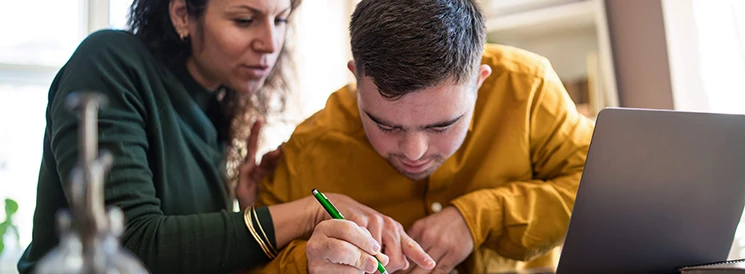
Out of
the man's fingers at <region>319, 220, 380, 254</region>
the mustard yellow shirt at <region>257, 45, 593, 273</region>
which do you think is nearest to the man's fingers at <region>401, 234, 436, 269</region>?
the man's fingers at <region>319, 220, 380, 254</region>

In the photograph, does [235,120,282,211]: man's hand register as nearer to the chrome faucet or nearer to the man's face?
the man's face

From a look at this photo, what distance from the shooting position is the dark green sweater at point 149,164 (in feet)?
3.05

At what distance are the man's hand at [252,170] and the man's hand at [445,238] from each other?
0.36 m

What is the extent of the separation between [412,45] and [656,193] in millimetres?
408

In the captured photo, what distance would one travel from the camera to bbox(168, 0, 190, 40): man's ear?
4.10 ft

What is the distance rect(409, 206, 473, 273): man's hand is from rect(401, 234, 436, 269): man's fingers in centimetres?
8

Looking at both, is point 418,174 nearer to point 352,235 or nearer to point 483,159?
point 483,159

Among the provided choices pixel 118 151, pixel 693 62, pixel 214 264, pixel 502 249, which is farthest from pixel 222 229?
pixel 693 62

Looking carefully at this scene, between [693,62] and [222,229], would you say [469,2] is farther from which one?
[693,62]

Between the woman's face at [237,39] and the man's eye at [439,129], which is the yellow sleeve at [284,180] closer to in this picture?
the woman's face at [237,39]

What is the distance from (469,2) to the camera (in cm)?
102

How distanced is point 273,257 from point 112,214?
0.58m

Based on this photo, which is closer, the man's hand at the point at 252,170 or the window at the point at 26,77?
the man's hand at the point at 252,170

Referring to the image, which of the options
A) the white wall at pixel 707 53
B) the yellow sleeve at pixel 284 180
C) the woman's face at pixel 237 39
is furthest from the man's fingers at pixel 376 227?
the white wall at pixel 707 53
